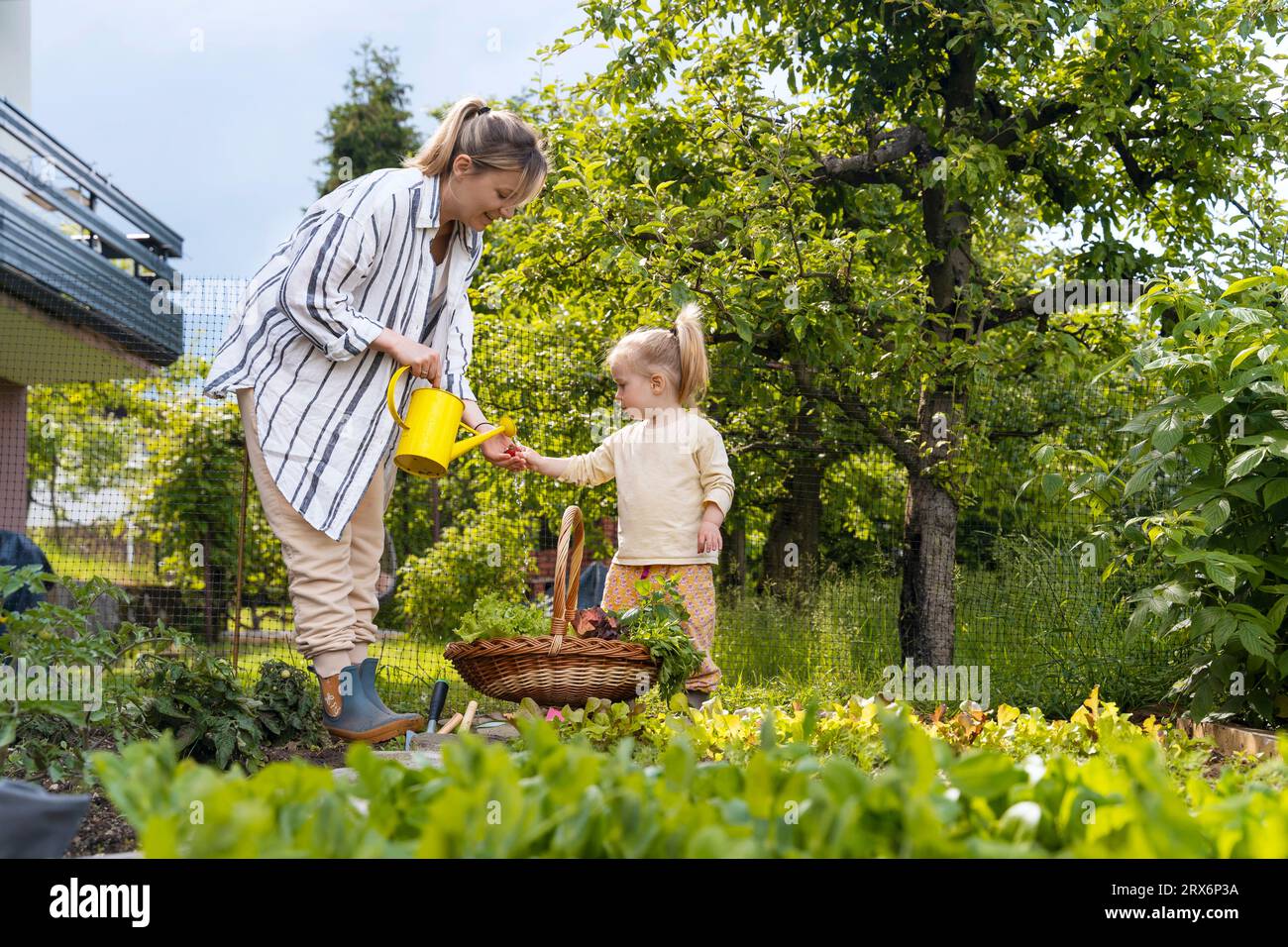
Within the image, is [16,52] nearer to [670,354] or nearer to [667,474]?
[670,354]

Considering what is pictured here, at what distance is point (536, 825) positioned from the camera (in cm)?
79

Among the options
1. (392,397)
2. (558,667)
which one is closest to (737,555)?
(558,667)

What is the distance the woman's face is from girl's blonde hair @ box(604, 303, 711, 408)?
964 millimetres

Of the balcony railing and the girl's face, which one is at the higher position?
the balcony railing

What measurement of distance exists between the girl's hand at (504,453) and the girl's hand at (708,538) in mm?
656

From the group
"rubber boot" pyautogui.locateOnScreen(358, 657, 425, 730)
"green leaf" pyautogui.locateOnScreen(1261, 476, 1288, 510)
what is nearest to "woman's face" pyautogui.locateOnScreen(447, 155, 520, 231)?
"rubber boot" pyautogui.locateOnScreen(358, 657, 425, 730)

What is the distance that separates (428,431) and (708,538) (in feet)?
3.84

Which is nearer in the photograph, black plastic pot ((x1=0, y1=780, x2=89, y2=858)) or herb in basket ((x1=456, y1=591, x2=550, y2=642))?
black plastic pot ((x1=0, y1=780, x2=89, y2=858))

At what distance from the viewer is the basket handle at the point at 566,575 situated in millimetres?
2682

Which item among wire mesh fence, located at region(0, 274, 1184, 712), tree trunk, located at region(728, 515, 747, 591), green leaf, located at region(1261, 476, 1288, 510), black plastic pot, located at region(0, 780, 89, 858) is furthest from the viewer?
tree trunk, located at region(728, 515, 747, 591)

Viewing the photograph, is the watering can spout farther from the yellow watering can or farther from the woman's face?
the woman's face

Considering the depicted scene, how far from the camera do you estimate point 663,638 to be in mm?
2783

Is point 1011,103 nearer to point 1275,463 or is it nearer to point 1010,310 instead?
point 1010,310

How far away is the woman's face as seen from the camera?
2.75m
